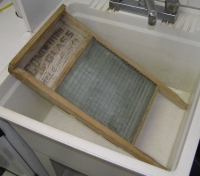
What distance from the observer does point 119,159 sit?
0.80 meters

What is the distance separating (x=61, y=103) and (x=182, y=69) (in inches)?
26.5

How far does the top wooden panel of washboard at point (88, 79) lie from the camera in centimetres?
104

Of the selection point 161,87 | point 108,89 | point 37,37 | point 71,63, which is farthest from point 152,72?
point 37,37

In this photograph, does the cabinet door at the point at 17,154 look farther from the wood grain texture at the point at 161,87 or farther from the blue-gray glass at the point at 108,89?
the wood grain texture at the point at 161,87

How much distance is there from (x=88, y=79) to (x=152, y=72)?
17.2 inches

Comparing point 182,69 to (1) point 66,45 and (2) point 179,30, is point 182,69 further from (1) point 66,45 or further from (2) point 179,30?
(1) point 66,45

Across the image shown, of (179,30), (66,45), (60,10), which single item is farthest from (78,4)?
(179,30)

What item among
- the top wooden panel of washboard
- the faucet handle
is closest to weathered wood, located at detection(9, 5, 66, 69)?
the top wooden panel of washboard

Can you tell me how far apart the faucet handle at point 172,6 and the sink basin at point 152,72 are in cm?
7

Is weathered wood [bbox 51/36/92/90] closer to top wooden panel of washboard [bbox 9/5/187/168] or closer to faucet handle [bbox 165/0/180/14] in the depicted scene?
top wooden panel of washboard [bbox 9/5/187/168]

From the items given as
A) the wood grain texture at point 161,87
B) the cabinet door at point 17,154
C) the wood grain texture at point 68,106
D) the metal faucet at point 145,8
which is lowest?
the cabinet door at point 17,154

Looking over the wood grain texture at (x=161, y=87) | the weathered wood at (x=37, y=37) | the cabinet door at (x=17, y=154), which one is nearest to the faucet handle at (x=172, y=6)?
the wood grain texture at (x=161, y=87)

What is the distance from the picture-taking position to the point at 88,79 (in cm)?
115

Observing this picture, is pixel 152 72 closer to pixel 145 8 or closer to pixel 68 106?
pixel 145 8
